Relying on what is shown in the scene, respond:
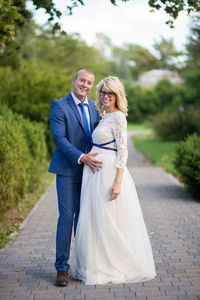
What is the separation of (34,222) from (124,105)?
3.91m

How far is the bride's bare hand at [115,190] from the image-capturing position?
4.42 metres

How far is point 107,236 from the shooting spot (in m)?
4.46

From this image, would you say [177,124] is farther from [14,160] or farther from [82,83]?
[82,83]

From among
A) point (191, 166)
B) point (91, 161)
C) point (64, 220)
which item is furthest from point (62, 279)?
point (191, 166)

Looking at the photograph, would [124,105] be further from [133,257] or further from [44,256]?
[44,256]

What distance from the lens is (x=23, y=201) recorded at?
31.7 feet

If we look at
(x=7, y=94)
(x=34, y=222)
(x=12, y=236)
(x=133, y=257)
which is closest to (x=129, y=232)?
(x=133, y=257)

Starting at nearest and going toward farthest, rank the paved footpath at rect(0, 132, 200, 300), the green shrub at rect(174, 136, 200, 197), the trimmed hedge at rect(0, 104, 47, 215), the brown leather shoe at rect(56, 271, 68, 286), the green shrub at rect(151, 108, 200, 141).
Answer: the paved footpath at rect(0, 132, 200, 300) < the brown leather shoe at rect(56, 271, 68, 286) < the trimmed hedge at rect(0, 104, 47, 215) < the green shrub at rect(174, 136, 200, 197) < the green shrub at rect(151, 108, 200, 141)

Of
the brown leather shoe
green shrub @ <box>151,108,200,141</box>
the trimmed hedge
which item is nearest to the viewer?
the brown leather shoe

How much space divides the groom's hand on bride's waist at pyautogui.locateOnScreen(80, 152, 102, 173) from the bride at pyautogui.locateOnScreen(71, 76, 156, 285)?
0.06 metres

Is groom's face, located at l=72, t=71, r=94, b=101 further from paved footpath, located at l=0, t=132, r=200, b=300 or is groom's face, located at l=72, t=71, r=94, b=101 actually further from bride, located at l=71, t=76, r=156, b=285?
paved footpath, located at l=0, t=132, r=200, b=300

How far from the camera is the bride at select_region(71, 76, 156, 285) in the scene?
4.44m

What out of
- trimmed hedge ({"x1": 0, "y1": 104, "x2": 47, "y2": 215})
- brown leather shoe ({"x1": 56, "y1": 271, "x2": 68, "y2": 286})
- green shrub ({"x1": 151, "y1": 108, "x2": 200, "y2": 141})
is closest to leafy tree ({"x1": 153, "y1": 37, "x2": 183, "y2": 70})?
green shrub ({"x1": 151, "y1": 108, "x2": 200, "y2": 141})

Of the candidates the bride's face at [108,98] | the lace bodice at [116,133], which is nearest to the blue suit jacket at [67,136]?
the lace bodice at [116,133]
